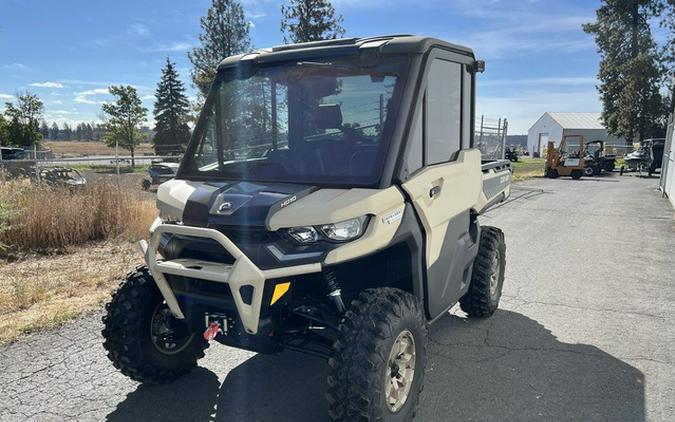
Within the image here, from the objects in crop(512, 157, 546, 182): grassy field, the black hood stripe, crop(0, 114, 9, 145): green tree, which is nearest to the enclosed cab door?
the black hood stripe

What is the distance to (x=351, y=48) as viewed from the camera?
314cm

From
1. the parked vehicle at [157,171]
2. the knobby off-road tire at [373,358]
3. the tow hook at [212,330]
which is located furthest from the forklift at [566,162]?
the tow hook at [212,330]

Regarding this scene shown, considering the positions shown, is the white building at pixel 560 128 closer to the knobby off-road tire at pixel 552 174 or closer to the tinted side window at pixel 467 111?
the knobby off-road tire at pixel 552 174

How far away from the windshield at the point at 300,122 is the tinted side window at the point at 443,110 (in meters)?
0.38

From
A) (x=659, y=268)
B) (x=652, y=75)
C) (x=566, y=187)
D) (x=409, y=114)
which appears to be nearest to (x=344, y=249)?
(x=409, y=114)

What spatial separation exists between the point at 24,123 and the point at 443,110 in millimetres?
48486

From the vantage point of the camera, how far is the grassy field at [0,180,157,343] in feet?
17.4

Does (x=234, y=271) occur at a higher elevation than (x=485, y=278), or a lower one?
higher

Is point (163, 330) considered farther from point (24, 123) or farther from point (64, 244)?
point (24, 123)

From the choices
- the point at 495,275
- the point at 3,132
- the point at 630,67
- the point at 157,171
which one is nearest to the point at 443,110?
the point at 495,275

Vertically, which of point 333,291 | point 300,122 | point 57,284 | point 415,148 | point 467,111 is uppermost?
point 467,111

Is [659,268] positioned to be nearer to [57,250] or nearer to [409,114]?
[409,114]

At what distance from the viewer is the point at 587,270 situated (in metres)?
6.73

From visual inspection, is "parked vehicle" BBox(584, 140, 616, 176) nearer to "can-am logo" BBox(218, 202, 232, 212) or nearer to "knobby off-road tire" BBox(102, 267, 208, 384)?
"knobby off-road tire" BBox(102, 267, 208, 384)
